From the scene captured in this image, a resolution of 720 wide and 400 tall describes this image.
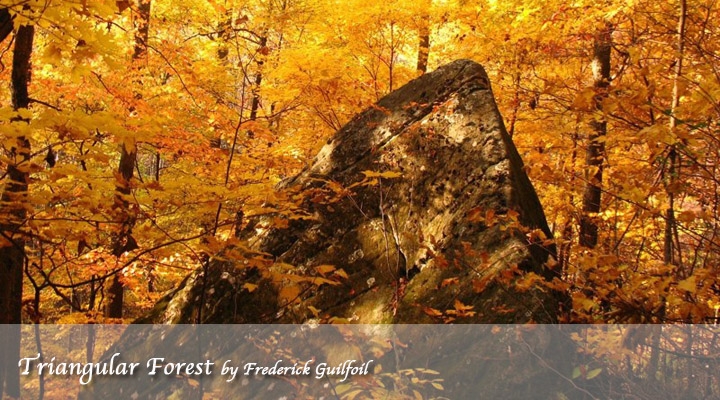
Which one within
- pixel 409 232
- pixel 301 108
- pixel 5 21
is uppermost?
pixel 301 108

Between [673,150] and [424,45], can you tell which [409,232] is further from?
[424,45]

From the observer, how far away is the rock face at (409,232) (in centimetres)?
342

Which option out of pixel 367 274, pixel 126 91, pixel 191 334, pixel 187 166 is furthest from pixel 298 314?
pixel 187 166

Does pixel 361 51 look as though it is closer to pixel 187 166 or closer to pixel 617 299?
pixel 187 166

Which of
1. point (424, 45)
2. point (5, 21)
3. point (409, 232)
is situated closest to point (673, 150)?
point (409, 232)

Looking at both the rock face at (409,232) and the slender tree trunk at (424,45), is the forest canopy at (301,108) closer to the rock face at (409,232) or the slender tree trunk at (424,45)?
the slender tree trunk at (424,45)

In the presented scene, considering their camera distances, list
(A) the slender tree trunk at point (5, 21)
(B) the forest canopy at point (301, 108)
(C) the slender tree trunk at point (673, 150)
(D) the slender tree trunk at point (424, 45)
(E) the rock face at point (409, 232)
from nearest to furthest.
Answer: (C) the slender tree trunk at point (673, 150)
(A) the slender tree trunk at point (5, 21)
(E) the rock face at point (409, 232)
(B) the forest canopy at point (301, 108)
(D) the slender tree trunk at point (424, 45)

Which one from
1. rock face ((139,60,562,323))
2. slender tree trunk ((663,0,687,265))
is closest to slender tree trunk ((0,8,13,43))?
rock face ((139,60,562,323))

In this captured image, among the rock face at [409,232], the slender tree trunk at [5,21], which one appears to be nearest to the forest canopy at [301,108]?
the slender tree trunk at [5,21]

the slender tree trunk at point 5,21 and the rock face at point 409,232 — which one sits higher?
the slender tree trunk at point 5,21

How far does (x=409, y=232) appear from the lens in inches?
165

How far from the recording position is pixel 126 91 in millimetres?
6953

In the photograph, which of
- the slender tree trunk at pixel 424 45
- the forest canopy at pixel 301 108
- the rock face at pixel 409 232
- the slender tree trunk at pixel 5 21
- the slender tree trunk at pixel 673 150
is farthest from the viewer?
the slender tree trunk at pixel 424 45

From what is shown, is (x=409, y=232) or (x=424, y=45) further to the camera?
(x=424, y=45)
